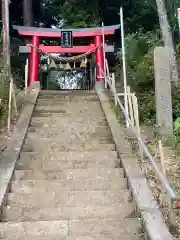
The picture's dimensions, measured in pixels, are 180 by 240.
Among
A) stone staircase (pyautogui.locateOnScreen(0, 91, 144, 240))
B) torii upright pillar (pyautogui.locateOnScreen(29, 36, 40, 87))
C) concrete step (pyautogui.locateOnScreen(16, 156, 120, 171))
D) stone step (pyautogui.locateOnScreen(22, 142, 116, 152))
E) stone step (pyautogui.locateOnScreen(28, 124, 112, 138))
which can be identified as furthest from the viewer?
torii upright pillar (pyautogui.locateOnScreen(29, 36, 40, 87))

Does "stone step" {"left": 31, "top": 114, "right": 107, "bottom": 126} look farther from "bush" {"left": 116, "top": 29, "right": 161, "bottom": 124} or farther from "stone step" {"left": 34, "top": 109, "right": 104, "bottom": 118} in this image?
"bush" {"left": 116, "top": 29, "right": 161, "bottom": 124}

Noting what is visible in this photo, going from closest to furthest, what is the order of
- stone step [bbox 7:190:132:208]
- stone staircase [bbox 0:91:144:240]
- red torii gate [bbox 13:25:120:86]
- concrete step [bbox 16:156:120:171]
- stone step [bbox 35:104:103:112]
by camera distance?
stone staircase [bbox 0:91:144:240]
stone step [bbox 7:190:132:208]
concrete step [bbox 16:156:120:171]
stone step [bbox 35:104:103:112]
red torii gate [bbox 13:25:120:86]

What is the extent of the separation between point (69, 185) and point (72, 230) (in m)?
1.01

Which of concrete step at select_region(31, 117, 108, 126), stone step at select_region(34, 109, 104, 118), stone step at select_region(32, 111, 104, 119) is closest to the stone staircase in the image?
concrete step at select_region(31, 117, 108, 126)

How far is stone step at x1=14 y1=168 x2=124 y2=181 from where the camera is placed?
4977mm

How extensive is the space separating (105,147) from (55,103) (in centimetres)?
356

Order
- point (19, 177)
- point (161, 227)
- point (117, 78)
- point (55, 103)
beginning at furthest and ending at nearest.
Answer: point (117, 78)
point (55, 103)
point (19, 177)
point (161, 227)

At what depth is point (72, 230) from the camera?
151 inches

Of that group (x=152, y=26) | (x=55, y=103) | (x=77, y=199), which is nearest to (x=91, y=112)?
(x=55, y=103)

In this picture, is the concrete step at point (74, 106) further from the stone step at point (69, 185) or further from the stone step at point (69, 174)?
the stone step at point (69, 185)

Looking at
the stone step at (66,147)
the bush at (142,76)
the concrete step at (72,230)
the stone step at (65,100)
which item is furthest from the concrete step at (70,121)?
the concrete step at (72,230)

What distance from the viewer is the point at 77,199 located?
14.6 feet

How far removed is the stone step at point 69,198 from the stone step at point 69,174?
0.41 m

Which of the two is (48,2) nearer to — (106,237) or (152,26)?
(152,26)
